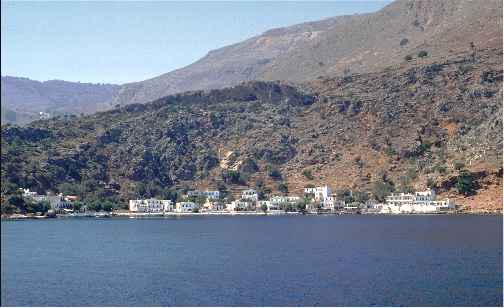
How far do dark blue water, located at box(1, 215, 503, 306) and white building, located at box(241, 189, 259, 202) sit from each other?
4941cm

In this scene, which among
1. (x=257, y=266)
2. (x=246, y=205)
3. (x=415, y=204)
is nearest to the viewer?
(x=257, y=266)

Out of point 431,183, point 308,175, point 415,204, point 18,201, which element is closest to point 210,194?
A: point 308,175

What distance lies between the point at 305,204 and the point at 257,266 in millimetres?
100258

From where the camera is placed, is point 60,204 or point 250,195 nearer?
point 60,204

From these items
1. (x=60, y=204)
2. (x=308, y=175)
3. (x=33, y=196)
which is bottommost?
(x=60, y=204)

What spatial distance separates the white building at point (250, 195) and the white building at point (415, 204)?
87.3ft

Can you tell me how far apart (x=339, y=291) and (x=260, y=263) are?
1965 cm

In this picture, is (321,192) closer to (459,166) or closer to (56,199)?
(459,166)

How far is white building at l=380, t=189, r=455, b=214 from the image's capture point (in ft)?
552

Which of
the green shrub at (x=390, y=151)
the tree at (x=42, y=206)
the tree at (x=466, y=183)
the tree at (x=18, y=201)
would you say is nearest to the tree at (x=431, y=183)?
the tree at (x=466, y=183)

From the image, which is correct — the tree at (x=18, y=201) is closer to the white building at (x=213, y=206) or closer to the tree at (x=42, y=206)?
the tree at (x=42, y=206)

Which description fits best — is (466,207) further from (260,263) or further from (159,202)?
(260,263)

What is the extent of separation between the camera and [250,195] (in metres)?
189

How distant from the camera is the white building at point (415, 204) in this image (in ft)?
552
